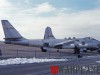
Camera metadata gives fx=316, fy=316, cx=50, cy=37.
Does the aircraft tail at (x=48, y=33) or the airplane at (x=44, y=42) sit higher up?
the aircraft tail at (x=48, y=33)

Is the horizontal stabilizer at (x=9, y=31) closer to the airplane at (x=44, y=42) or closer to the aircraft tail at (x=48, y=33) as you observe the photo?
the airplane at (x=44, y=42)

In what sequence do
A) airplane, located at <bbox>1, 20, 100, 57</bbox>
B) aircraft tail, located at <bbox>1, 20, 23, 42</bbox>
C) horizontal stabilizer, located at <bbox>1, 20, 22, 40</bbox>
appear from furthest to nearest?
horizontal stabilizer, located at <bbox>1, 20, 22, 40</bbox> < aircraft tail, located at <bbox>1, 20, 23, 42</bbox> < airplane, located at <bbox>1, 20, 100, 57</bbox>

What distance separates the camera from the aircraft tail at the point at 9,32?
66.7m

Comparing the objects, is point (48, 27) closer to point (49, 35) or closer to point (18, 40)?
point (49, 35)

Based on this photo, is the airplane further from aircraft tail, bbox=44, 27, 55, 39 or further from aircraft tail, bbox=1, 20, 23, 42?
aircraft tail, bbox=44, 27, 55, 39

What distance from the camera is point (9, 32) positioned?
67.2 meters

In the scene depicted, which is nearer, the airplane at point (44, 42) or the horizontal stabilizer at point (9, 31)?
the airplane at point (44, 42)

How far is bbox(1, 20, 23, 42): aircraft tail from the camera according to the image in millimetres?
66706

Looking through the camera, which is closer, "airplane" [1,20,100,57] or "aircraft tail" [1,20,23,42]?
"airplane" [1,20,100,57]

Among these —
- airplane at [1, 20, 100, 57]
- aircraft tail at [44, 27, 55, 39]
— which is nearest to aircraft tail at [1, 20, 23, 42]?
airplane at [1, 20, 100, 57]

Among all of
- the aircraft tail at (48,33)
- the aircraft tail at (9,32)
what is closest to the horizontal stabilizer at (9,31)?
the aircraft tail at (9,32)

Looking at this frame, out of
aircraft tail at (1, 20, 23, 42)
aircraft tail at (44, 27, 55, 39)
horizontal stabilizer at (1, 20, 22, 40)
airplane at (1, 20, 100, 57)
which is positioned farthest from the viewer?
aircraft tail at (44, 27, 55, 39)

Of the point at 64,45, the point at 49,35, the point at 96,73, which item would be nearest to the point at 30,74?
the point at 96,73

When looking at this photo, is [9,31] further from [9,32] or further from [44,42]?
[44,42]
